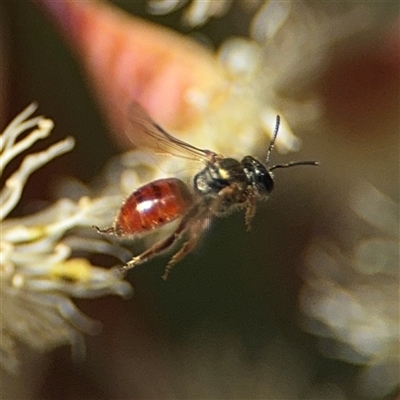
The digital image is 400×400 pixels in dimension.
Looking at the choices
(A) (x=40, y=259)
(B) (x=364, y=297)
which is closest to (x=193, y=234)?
(A) (x=40, y=259)

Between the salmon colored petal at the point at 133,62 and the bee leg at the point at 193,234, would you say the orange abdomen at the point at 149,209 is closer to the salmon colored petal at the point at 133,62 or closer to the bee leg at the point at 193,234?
the bee leg at the point at 193,234

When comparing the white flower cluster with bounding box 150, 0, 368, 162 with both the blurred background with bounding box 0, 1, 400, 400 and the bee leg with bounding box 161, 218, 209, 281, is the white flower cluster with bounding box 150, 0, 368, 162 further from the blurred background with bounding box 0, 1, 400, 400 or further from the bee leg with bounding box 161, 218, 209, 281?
the bee leg with bounding box 161, 218, 209, 281

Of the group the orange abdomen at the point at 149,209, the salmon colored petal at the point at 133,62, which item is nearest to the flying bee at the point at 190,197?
the orange abdomen at the point at 149,209

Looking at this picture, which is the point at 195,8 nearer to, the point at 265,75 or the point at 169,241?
the point at 265,75

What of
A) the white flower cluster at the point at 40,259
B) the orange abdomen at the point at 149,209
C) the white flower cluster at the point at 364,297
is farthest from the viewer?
the white flower cluster at the point at 364,297

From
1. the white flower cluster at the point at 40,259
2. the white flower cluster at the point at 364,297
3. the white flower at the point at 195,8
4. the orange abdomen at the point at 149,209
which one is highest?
the white flower at the point at 195,8

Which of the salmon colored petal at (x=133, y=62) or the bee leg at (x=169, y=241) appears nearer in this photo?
the bee leg at (x=169, y=241)

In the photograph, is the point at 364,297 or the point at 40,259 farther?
the point at 364,297
